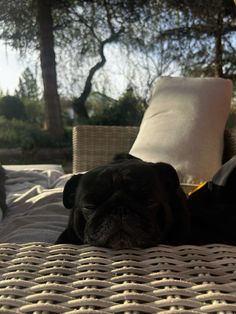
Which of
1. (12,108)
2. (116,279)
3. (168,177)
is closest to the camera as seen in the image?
(116,279)

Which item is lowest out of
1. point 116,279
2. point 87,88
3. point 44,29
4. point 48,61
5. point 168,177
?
point 116,279

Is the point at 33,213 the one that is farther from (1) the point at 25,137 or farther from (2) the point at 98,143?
(1) the point at 25,137

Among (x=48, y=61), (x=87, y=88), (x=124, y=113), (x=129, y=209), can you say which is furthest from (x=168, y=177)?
(x=87, y=88)

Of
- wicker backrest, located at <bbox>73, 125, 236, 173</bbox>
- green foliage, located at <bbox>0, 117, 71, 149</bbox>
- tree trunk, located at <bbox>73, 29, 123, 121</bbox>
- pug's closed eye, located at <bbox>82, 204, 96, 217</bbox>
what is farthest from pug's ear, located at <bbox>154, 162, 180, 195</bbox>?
tree trunk, located at <bbox>73, 29, 123, 121</bbox>

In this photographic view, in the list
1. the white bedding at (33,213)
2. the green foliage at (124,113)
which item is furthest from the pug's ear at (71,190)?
the green foliage at (124,113)

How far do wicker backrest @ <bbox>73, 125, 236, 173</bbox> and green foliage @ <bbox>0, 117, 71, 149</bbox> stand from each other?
11.8 feet

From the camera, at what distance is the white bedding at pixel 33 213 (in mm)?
1568

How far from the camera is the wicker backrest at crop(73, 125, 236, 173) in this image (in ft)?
9.52

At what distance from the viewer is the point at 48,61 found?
6.34m

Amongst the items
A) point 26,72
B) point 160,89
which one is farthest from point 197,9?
point 160,89

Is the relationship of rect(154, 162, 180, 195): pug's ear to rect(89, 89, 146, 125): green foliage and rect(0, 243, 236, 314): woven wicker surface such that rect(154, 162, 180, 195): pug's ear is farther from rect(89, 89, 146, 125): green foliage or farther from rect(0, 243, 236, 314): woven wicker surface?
rect(89, 89, 146, 125): green foliage

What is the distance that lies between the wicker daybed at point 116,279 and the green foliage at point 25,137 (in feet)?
18.4

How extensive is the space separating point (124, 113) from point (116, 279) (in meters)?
6.21

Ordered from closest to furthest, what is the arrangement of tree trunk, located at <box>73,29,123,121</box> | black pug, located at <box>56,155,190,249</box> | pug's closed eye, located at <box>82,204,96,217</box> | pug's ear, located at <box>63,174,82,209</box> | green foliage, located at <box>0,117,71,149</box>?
1. black pug, located at <box>56,155,190,249</box>
2. pug's closed eye, located at <box>82,204,96,217</box>
3. pug's ear, located at <box>63,174,82,209</box>
4. green foliage, located at <box>0,117,71,149</box>
5. tree trunk, located at <box>73,29,123,121</box>
